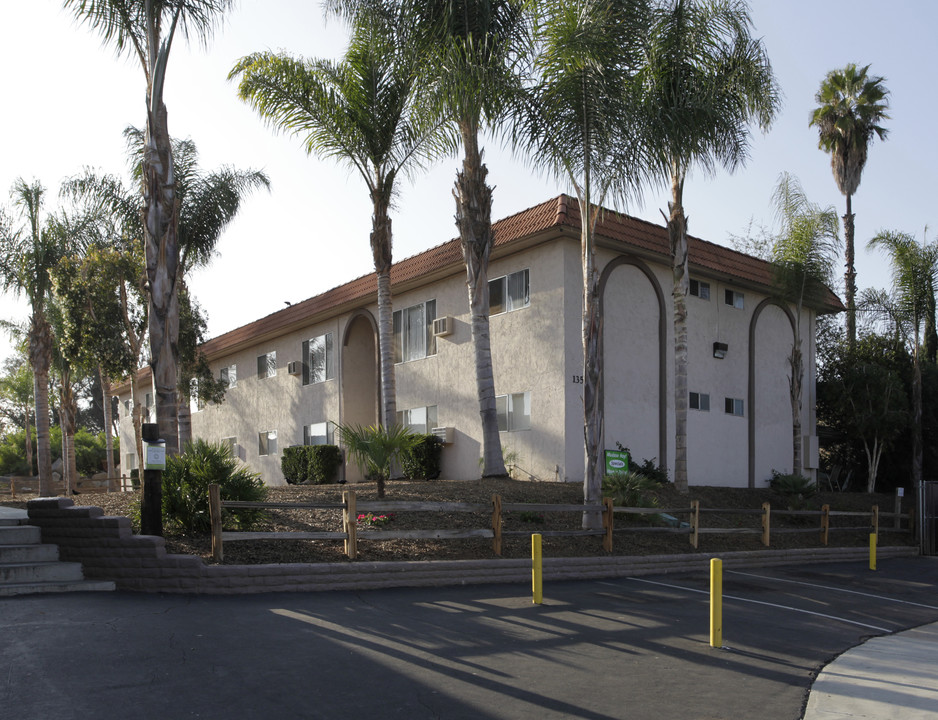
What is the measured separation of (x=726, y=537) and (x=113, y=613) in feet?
42.5

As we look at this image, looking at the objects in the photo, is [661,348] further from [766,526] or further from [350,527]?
[350,527]

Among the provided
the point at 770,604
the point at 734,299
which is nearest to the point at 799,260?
the point at 734,299

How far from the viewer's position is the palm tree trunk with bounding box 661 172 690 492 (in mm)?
19844

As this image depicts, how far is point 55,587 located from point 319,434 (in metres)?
18.4

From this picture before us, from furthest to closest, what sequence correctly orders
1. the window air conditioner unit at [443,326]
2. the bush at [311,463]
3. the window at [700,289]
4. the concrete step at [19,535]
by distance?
the bush at [311,463]
the window at [700,289]
the window air conditioner unit at [443,326]
the concrete step at [19,535]

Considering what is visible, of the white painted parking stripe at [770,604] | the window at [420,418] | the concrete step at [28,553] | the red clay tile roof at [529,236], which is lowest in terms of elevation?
the white painted parking stripe at [770,604]

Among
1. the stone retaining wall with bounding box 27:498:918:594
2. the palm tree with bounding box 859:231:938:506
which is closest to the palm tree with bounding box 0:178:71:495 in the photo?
the stone retaining wall with bounding box 27:498:918:594

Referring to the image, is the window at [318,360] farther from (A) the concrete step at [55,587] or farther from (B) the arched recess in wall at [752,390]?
(A) the concrete step at [55,587]

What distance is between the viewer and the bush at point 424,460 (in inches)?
875

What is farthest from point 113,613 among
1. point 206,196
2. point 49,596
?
point 206,196

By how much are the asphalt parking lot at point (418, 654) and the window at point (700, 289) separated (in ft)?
42.4

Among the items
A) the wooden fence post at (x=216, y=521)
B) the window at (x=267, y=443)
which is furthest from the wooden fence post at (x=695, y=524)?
the window at (x=267, y=443)

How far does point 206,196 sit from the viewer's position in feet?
80.3

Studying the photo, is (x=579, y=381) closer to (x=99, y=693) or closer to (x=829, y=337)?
Answer: (x=99, y=693)
